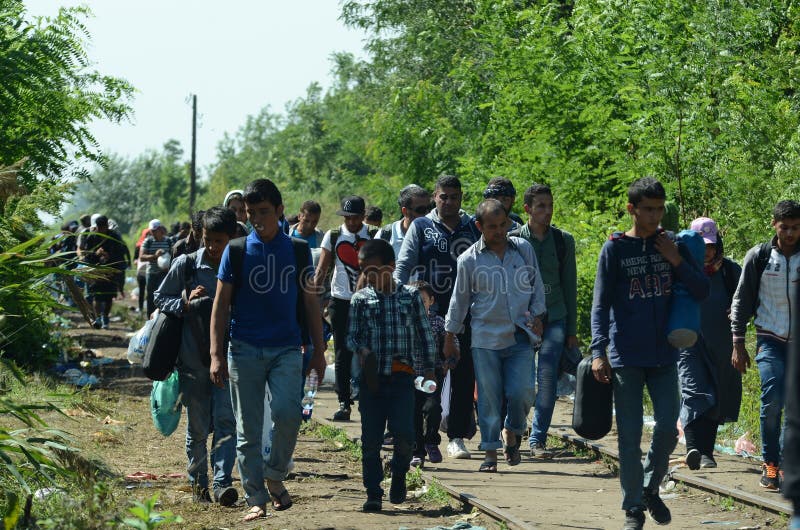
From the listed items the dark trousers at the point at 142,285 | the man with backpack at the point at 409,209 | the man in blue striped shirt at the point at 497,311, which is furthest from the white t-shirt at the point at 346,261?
the dark trousers at the point at 142,285

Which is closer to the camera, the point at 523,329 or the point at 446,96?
the point at 523,329

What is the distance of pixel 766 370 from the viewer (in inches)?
351

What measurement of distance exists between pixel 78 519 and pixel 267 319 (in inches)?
71.2

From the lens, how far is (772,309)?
8875mm

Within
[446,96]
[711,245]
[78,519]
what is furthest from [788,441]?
[446,96]

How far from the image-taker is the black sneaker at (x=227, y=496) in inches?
325

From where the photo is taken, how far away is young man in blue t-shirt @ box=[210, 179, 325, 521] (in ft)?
25.2

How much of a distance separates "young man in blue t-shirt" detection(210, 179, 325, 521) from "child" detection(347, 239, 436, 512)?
0.53 m

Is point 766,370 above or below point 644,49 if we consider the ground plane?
below

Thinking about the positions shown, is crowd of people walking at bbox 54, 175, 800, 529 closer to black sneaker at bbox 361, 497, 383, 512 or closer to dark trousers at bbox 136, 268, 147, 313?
black sneaker at bbox 361, 497, 383, 512

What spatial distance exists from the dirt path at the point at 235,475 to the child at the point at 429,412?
593mm

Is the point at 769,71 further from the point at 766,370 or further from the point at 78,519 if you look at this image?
the point at 78,519

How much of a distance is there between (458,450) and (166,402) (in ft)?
10.2

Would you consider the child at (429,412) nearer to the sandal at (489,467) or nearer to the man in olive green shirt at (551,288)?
the sandal at (489,467)
